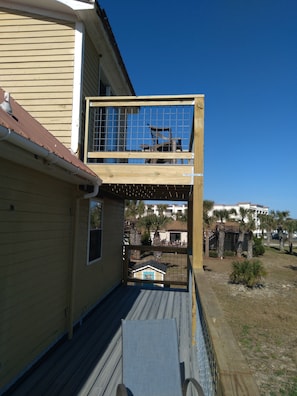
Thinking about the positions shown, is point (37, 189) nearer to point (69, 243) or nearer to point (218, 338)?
point (69, 243)

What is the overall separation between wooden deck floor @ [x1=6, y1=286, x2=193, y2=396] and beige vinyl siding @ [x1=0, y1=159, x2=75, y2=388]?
0.21m

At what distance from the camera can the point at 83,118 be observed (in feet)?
15.1

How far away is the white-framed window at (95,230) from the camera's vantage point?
5.08 m

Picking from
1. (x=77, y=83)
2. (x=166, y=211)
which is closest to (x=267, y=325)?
(x=77, y=83)

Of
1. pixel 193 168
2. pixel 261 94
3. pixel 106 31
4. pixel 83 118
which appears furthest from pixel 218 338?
pixel 261 94

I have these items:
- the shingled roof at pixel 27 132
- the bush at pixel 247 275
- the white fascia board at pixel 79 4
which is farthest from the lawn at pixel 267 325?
the white fascia board at pixel 79 4

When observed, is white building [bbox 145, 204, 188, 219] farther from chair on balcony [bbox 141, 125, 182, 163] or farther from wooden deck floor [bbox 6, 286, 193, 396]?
wooden deck floor [bbox 6, 286, 193, 396]

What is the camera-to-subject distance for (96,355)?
3.44 metres

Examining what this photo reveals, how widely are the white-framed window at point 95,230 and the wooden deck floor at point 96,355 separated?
1.06 metres

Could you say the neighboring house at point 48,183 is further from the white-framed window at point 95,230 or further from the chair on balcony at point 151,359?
the chair on balcony at point 151,359

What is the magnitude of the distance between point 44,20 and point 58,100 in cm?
147

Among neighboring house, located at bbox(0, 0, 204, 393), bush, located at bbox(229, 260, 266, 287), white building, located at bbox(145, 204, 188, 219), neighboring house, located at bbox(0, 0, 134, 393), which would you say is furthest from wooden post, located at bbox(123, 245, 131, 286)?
white building, located at bbox(145, 204, 188, 219)

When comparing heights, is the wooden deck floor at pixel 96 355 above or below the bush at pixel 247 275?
above

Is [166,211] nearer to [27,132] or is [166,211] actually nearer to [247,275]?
[247,275]
